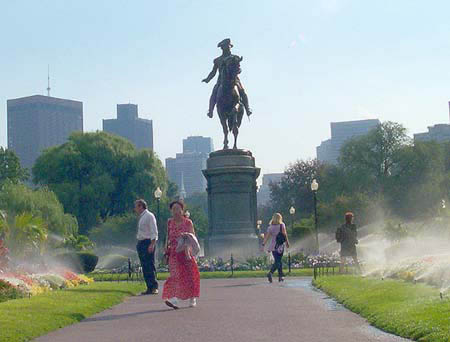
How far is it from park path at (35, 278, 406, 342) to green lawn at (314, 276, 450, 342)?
224 millimetres

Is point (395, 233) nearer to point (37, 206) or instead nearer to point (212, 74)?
point (212, 74)

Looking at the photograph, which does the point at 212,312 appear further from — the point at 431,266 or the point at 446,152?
the point at 446,152

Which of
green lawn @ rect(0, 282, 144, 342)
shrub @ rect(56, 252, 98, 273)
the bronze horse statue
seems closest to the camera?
green lawn @ rect(0, 282, 144, 342)

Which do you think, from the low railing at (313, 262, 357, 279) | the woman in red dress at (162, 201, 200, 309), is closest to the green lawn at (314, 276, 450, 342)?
the woman in red dress at (162, 201, 200, 309)

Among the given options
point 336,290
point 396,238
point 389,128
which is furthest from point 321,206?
point 336,290

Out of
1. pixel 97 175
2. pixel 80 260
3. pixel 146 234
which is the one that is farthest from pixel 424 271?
pixel 97 175

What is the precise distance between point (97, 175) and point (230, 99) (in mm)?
43466

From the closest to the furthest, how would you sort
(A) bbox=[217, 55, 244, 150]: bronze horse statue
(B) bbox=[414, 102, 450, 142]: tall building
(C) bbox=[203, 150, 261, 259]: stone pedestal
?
(C) bbox=[203, 150, 261, 259]: stone pedestal < (A) bbox=[217, 55, 244, 150]: bronze horse statue < (B) bbox=[414, 102, 450, 142]: tall building

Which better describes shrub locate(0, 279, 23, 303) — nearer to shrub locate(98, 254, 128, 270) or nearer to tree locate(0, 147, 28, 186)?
shrub locate(98, 254, 128, 270)

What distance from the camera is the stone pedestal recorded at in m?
37.2

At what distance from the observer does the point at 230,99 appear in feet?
127

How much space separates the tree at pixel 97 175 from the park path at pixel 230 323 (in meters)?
60.8

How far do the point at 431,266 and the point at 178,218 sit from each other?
490 centimetres

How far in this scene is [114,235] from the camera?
230 ft
